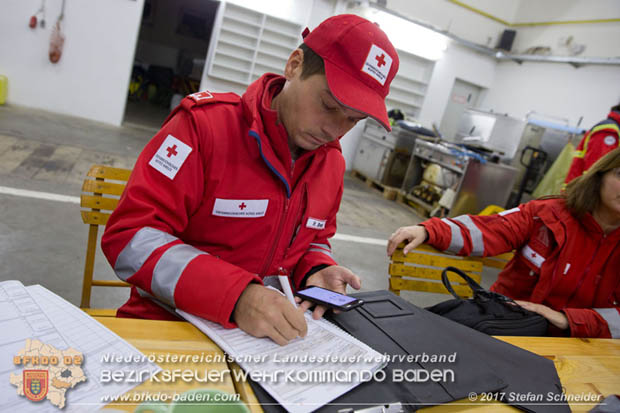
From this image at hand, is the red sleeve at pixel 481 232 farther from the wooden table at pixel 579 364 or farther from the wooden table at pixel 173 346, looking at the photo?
the wooden table at pixel 173 346

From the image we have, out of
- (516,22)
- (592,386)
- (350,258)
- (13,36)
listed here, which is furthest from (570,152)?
(13,36)

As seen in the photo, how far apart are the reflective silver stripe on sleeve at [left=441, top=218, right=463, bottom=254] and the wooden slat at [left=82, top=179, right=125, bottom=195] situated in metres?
1.16

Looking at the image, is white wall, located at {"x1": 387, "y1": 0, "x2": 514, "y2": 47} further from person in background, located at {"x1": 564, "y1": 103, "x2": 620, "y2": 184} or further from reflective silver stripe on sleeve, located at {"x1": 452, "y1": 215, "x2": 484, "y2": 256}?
reflective silver stripe on sleeve, located at {"x1": 452, "y1": 215, "x2": 484, "y2": 256}

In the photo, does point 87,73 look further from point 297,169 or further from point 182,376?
point 182,376

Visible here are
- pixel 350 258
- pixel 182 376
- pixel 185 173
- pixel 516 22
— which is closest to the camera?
pixel 182 376

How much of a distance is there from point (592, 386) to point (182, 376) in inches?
37.6

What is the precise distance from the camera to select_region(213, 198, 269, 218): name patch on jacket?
0.97 metres

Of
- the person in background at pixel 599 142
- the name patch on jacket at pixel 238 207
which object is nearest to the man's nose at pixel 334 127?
the name patch on jacket at pixel 238 207

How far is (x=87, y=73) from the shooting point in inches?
213

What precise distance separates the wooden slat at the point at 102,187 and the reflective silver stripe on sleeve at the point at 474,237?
123 cm

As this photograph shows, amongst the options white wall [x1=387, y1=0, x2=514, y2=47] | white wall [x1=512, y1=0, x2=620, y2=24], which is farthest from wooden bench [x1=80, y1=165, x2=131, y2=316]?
white wall [x1=512, y1=0, x2=620, y2=24]

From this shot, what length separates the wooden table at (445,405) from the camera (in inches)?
23.6

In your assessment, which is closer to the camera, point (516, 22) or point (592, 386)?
point (592, 386)

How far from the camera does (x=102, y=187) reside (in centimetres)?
125
